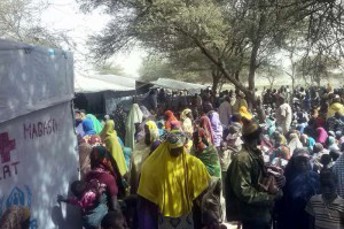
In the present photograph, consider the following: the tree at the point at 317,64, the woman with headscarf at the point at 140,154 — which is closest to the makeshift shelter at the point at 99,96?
the tree at the point at 317,64

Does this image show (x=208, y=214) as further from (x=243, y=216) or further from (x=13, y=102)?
(x=13, y=102)

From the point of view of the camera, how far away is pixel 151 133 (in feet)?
21.7

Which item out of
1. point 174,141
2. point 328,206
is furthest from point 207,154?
point 328,206

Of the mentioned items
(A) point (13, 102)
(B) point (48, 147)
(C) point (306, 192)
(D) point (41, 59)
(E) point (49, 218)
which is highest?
(D) point (41, 59)

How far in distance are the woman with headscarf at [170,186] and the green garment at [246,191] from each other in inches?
13.5

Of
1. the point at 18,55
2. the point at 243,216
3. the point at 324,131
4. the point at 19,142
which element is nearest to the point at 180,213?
the point at 243,216

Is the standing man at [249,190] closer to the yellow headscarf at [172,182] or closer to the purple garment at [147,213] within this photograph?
the yellow headscarf at [172,182]

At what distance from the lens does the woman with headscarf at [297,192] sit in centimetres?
466

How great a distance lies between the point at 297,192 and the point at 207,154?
1.46m

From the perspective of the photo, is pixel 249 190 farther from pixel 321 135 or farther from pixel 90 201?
pixel 321 135

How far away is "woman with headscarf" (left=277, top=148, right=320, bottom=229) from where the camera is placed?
4.66m

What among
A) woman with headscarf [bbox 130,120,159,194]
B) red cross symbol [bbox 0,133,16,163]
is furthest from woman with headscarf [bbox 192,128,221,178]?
red cross symbol [bbox 0,133,16,163]

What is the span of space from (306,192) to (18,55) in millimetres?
2772

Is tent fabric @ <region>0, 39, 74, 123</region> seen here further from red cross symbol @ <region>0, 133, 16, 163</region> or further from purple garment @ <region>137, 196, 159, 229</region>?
purple garment @ <region>137, 196, 159, 229</region>
